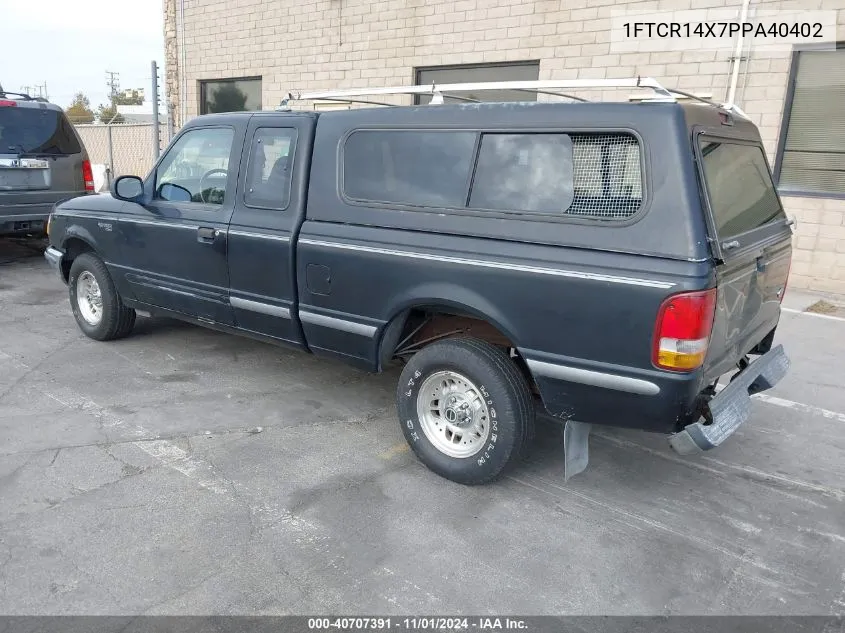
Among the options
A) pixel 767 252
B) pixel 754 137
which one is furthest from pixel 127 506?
pixel 754 137

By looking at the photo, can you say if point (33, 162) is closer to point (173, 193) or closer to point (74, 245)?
point (74, 245)

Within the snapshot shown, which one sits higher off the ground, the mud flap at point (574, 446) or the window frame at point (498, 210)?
the window frame at point (498, 210)

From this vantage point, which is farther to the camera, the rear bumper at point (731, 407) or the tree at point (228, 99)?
the tree at point (228, 99)

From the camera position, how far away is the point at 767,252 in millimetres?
3689

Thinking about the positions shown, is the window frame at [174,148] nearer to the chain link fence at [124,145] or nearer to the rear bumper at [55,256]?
the rear bumper at [55,256]

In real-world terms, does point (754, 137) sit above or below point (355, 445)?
above

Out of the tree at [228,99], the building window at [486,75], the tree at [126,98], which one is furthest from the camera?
the tree at [126,98]

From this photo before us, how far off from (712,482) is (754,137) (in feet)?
6.62

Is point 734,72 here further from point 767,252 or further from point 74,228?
point 74,228

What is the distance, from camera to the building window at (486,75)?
35.4 feet

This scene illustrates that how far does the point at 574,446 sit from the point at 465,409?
0.60 m

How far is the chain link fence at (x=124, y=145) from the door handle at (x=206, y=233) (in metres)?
13.8

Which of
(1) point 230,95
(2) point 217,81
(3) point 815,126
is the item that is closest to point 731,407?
(3) point 815,126

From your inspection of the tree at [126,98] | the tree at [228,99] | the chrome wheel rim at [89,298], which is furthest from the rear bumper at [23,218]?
the tree at [126,98]
